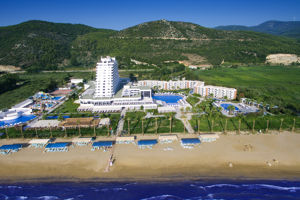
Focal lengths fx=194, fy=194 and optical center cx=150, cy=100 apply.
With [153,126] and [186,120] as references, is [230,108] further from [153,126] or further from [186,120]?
[153,126]

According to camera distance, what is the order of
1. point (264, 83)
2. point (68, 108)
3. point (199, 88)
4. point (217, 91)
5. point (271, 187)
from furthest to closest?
point (264, 83) → point (199, 88) → point (217, 91) → point (68, 108) → point (271, 187)

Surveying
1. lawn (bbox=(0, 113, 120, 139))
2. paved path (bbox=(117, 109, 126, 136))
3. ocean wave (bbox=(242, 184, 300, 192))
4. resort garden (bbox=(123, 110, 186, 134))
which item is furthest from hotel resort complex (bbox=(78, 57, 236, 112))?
ocean wave (bbox=(242, 184, 300, 192))

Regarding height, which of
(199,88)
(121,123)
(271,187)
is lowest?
(271,187)

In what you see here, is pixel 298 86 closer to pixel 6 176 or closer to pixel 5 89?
pixel 6 176

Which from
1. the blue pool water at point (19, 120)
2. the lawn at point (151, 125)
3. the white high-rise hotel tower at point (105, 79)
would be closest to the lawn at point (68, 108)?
the blue pool water at point (19, 120)

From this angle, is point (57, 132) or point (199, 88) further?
point (199, 88)

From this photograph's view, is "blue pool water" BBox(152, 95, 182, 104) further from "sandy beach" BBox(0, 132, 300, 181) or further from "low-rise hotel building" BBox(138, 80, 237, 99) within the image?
"sandy beach" BBox(0, 132, 300, 181)

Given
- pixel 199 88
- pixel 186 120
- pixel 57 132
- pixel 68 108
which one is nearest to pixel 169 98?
pixel 199 88
